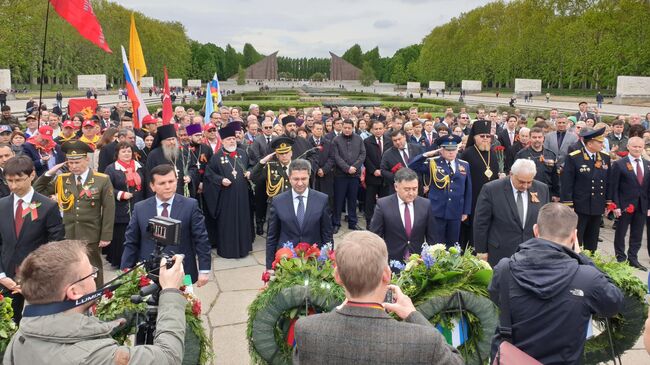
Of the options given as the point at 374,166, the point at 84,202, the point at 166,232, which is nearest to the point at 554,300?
the point at 166,232

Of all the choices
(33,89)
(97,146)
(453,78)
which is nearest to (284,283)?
(97,146)

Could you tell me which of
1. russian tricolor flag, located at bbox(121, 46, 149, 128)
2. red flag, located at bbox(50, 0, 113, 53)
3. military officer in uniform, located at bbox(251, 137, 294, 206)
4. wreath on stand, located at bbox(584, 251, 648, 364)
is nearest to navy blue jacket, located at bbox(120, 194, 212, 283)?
military officer in uniform, located at bbox(251, 137, 294, 206)

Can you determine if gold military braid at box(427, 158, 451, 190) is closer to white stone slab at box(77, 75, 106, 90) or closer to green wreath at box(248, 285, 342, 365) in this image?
green wreath at box(248, 285, 342, 365)

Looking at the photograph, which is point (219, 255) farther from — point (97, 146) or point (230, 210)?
point (97, 146)

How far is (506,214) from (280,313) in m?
3.09

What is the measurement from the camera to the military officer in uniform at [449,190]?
6.86m

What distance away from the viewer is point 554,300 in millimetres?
2754

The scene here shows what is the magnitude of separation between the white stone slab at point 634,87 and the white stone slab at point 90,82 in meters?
51.7

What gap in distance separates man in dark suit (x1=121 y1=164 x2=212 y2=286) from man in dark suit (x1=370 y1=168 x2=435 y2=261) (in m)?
1.69

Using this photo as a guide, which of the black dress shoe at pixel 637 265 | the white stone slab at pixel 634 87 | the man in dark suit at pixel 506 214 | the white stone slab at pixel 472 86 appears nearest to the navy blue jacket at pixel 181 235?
the man in dark suit at pixel 506 214

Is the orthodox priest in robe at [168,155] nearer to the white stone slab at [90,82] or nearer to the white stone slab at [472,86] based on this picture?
the white stone slab at [90,82]

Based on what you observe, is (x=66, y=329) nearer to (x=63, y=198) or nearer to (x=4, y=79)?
(x=63, y=198)

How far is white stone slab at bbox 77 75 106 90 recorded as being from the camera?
52.6 metres

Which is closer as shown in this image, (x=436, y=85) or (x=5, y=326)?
(x=5, y=326)
